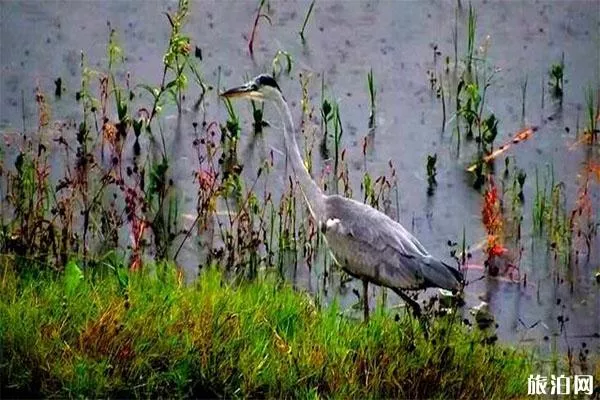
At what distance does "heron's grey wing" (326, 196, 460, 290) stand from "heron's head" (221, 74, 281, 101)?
566 mm

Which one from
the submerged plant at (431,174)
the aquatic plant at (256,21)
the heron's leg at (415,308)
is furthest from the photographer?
the aquatic plant at (256,21)

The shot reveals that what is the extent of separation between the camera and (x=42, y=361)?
6.91 meters

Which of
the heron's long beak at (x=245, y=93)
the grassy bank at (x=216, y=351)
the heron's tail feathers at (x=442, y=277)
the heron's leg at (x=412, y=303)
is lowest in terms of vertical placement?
the grassy bank at (x=216, y=351)

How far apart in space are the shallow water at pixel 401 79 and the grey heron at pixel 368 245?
0.37 metres

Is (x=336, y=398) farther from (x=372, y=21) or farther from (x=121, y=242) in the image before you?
(x=372, y=21)

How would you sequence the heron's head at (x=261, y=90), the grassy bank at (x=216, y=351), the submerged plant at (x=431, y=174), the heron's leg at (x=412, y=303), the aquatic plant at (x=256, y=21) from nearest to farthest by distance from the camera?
the grassy bank at (x=216, y=351) → the heron's leg at (x=412, y=303) → the heron's head at (x=261, y=90) → the submerged plant at (x=431, y=174) → the aquatic plant at (x=256, y=21)

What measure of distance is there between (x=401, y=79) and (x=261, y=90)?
2238mm

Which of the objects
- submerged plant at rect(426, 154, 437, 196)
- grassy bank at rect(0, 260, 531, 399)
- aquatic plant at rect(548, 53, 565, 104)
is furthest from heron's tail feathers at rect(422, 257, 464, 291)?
aquatic plant at rect(548, 53, 565, 104)

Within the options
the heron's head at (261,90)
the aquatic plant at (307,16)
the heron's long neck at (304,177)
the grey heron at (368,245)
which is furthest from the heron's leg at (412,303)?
the aquatic plant at (307,16)

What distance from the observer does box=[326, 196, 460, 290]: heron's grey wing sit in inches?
304

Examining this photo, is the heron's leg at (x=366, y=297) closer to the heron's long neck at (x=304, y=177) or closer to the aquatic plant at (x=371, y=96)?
the heron's long neck at (x=304, y=177)

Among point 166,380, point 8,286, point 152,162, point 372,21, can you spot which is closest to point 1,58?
point 152,162

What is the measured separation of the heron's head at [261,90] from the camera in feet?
27.2

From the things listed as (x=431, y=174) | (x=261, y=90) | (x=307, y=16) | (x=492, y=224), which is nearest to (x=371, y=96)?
(x=431, y=174)
